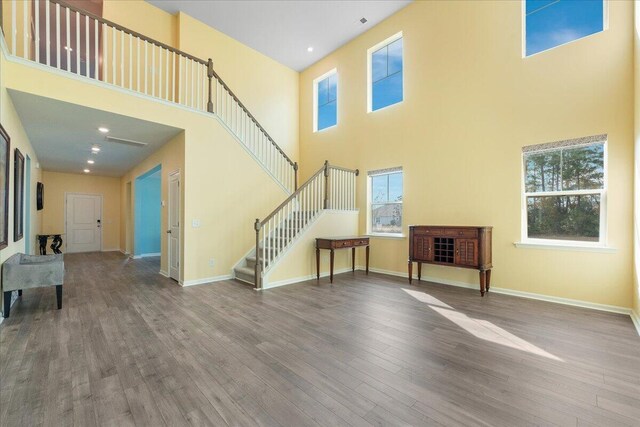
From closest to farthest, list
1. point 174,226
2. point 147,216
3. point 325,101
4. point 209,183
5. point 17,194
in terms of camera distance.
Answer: point 17,194
point 209,183
point 174,226
point 325,101
point 147,216

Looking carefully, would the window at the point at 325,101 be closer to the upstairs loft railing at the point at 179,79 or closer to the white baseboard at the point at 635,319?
the upstairs loft railing at the point at 179,79

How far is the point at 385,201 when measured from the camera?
6160 millimetres

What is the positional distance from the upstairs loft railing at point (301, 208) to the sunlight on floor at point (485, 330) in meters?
2.64

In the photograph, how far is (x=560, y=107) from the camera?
155 inches

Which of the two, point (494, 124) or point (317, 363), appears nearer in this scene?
point (317, 363)

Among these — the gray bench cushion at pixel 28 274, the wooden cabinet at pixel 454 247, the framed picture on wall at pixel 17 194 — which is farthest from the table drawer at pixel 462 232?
the framed picture on wall at pixel 17 194

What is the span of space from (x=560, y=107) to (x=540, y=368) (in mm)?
3556

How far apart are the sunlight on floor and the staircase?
2.62 meters

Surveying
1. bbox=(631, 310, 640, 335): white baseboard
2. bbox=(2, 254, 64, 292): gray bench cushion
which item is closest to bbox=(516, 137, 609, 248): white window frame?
bbox=(631, 310, 640, 335): white baseboard

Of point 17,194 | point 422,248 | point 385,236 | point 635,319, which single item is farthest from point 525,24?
point 17,194

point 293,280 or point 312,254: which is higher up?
point 312,254

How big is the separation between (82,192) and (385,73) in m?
10.6

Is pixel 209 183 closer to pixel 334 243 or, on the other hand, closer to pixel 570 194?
pixel 334 243

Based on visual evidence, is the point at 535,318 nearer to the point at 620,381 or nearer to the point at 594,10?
the point at 620,381
